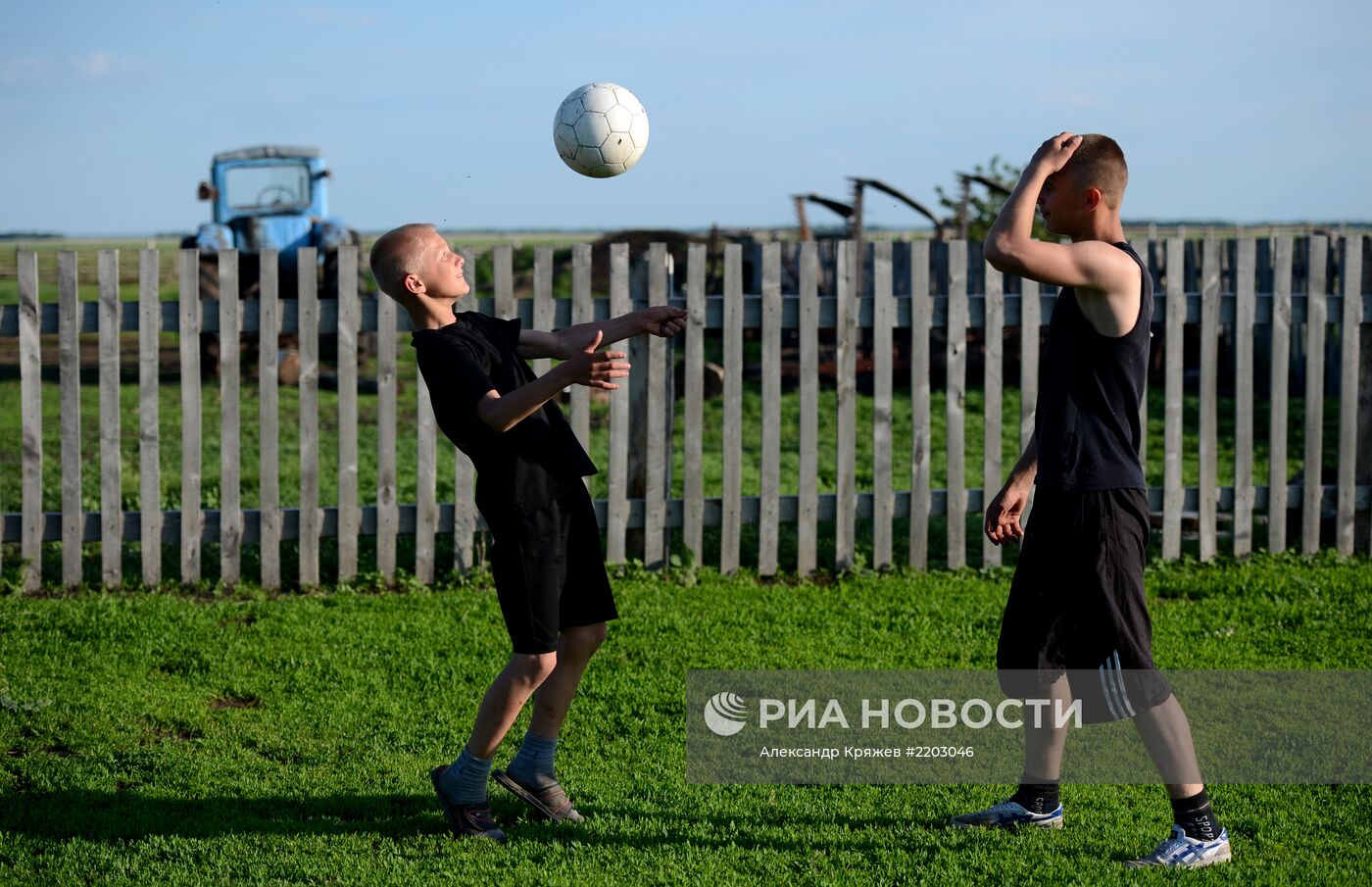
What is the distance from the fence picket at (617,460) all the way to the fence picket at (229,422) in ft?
6.04

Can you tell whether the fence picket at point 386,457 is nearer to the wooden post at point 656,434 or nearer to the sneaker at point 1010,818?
the wooden post at point 656,434

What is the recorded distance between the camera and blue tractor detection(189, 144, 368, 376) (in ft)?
53.1

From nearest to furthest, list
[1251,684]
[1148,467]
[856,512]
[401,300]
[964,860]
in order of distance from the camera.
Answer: [964,860] < [401,300] < [1251,684] < [856,512] < [1148,467]

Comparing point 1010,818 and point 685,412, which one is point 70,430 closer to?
point 685,412

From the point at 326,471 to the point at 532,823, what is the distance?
21.7 feet

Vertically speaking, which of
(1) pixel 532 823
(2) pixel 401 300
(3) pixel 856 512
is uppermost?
(2) pixel 401 300

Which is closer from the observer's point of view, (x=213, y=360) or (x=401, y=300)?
(x=401, y=300)

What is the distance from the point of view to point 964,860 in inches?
142

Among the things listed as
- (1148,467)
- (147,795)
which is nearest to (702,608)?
(147,795)

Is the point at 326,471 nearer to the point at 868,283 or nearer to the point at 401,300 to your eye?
the point at 401,300

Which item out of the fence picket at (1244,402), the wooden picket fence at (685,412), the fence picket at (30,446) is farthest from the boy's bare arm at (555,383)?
the fence picket at (1244,402)

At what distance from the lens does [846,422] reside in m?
6.91

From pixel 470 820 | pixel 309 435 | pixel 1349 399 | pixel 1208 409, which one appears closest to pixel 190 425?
pixel 309 435

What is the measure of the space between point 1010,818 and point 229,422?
4.37 m
